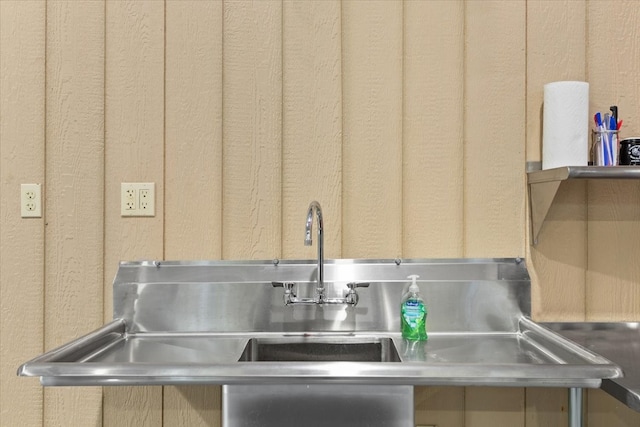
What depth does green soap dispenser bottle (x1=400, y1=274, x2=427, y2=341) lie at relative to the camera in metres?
1.36

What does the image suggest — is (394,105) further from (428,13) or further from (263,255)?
(263,255)

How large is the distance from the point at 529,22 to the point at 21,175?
1.62m

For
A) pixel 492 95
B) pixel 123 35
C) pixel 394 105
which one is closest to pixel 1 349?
pixel 123 35

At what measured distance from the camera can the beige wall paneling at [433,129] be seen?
1516 mm

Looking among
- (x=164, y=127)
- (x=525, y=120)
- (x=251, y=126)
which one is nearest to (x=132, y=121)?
(x=164, y=127)

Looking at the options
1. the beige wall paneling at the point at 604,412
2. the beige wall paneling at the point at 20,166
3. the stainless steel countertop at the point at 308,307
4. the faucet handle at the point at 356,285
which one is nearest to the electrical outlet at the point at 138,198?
the stainless steel countertop at the point at 308,307

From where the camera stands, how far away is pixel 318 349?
4.66 ft

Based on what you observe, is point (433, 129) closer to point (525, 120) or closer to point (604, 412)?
point (525, 120)

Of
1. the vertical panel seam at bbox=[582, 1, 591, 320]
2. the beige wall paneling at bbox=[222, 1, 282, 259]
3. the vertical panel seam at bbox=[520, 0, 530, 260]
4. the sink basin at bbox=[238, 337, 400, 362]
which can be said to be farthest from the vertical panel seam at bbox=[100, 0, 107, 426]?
the vertical panel seam at bbox=[582, 1, 591, 320]

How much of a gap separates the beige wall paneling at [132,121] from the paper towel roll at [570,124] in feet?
3.81

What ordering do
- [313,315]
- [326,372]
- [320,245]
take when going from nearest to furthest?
[326,372]
[320,245]
[313,315]

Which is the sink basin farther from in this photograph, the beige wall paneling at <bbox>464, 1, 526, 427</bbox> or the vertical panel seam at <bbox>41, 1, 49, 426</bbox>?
the vertical panel seam at <bbox>41, 1, 49, 426</bbox>

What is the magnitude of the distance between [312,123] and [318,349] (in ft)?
2.20

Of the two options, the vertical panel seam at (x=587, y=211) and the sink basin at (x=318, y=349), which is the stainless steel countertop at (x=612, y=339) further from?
the sink basin at (x=318, y=349)
